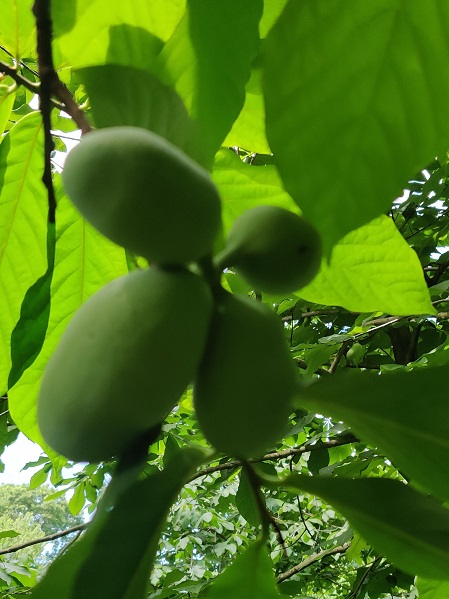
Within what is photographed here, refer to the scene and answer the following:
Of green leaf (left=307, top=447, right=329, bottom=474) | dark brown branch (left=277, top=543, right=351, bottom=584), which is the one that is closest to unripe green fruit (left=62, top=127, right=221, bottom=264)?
dark brown branch (left=277, top=543, right=351, bottom=584)

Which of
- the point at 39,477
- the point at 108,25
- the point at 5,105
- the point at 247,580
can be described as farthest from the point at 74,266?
the point at 39,477

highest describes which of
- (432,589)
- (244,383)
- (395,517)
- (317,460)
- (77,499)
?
(77,499)

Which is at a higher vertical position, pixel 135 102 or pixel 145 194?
pixel 135 102

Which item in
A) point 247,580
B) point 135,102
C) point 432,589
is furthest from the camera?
point 432,589

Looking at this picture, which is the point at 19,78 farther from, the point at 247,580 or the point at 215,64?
the point at 247,580

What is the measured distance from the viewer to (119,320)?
364 millimetres

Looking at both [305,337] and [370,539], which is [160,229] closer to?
[370,539]

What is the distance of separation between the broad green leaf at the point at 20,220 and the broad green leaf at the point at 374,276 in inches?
13.5

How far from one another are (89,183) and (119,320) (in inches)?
3.8

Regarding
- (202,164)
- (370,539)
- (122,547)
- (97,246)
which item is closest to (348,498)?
(370,539)

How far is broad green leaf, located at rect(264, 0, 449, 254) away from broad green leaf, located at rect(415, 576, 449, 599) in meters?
0.67

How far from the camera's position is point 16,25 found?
74cm

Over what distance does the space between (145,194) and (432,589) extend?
30.9 inches

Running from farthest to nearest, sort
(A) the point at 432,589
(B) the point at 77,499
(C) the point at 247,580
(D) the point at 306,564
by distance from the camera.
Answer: (B) the point at 77,499 < (D) the point at 306,564 < (A) the point at 432,589 < (C) the point at 247,580
